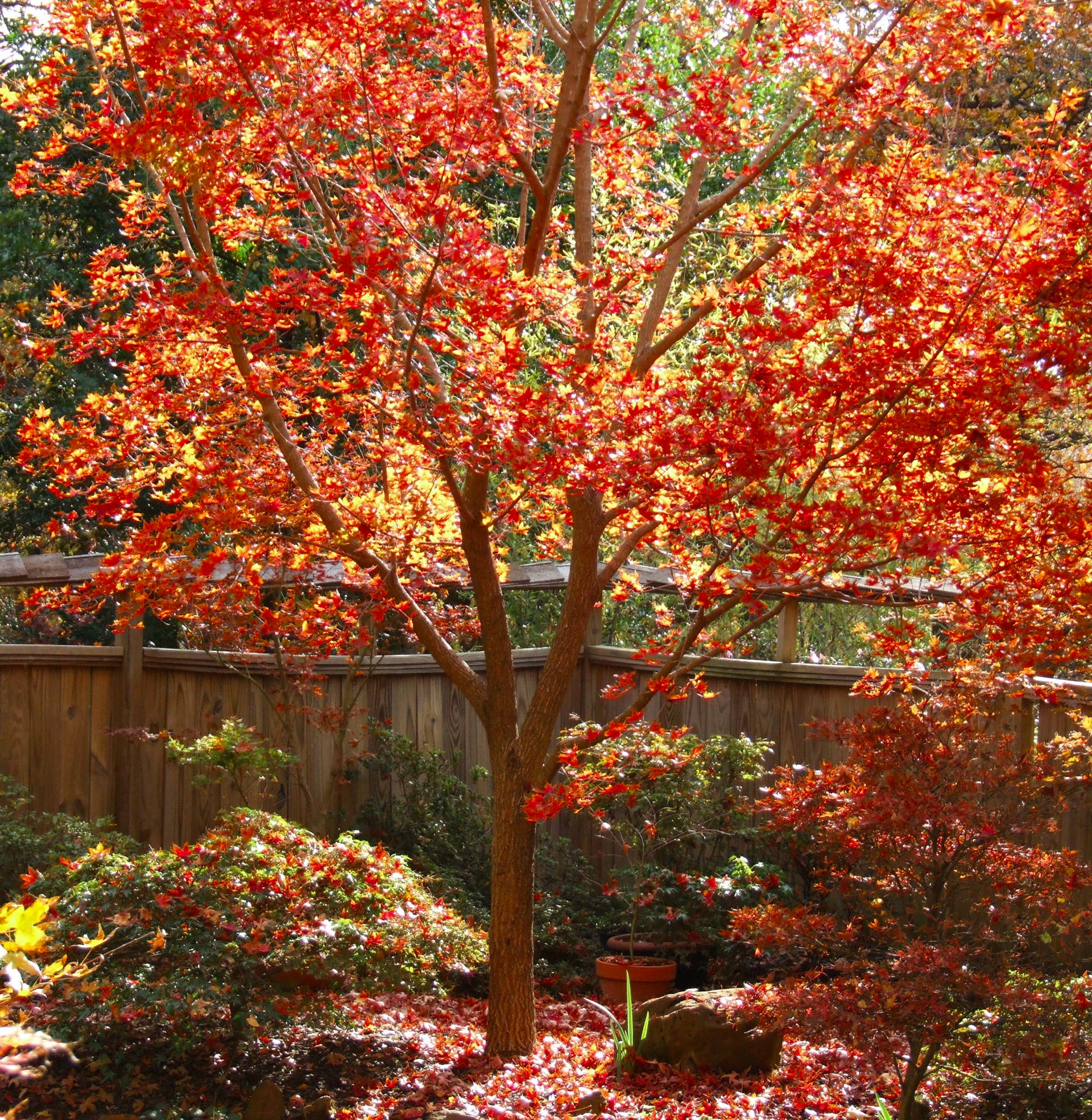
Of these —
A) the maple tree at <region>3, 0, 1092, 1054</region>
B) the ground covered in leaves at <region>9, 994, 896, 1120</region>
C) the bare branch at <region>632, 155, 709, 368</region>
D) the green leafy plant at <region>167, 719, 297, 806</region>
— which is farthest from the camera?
the green leafy plant at <region>167, 719, 297, 806</region>

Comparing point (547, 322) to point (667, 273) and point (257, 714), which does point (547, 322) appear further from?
point (257, 714)

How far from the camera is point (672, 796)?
607 centimetres

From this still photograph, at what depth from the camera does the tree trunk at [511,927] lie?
443 centimetres

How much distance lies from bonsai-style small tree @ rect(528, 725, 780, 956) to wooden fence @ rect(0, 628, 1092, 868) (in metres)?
0.37

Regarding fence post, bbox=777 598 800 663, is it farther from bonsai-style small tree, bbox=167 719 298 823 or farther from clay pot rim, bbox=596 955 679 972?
bonsai-style small tree, bbox=167 719 298 823

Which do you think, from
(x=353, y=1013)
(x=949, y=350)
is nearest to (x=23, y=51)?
(x=353, y=1013)

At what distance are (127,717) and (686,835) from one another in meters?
2.92

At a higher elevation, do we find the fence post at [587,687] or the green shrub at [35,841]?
the fence post at [587,687]

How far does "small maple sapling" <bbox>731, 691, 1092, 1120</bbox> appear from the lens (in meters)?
3.46

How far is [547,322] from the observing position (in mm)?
4480

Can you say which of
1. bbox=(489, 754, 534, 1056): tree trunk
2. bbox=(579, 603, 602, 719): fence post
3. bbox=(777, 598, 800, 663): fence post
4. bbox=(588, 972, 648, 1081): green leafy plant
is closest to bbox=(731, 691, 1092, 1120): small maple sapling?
bbox=(588, 972, 648, 1081): green leafy plant

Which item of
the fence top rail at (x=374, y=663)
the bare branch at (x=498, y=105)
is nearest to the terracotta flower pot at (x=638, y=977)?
the fence top rail at (x=374, y=663)

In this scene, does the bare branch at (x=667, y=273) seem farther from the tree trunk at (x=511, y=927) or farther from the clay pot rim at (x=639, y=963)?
the clay pot rim at (x=639, y=963)

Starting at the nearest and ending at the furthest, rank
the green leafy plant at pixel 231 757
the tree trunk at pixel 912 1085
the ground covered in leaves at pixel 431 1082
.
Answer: the tree trunk at pixel 912 1085
the ground covered in leaves at pixel 431 1082
the green leafy plant at pixel 231 757
